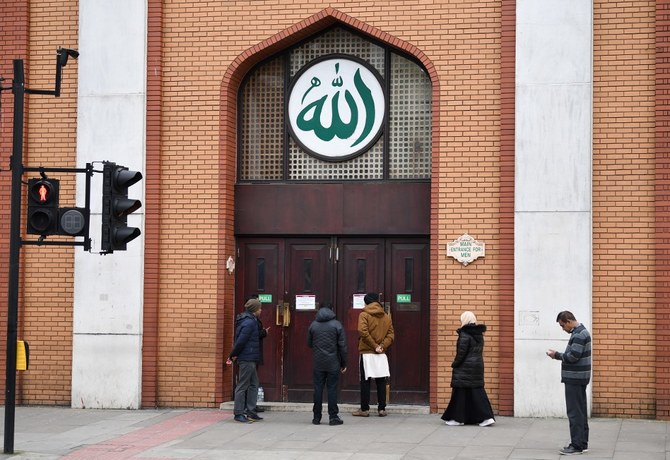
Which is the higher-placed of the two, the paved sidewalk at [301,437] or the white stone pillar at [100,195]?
the white stone pillar at [100,195]

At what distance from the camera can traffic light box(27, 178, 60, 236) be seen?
12298mm

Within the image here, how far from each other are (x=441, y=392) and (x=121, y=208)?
5.37 m

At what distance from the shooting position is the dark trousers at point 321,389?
14.4 metres

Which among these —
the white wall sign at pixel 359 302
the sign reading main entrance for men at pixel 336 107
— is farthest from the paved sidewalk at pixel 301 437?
the sign reading main entrance for men at pixel 336 107

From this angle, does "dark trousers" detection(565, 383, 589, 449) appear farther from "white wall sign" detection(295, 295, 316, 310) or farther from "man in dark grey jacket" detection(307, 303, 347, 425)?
"white wall sign" detection(295, 295, 316, 310)

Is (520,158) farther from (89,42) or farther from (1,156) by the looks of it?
(1,156)

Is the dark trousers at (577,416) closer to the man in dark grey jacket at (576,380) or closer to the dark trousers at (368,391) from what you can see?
the man in dark grey jacket at (576,380)

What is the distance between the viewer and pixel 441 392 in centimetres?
1522

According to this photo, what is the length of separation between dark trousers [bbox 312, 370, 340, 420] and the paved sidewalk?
0.25 m

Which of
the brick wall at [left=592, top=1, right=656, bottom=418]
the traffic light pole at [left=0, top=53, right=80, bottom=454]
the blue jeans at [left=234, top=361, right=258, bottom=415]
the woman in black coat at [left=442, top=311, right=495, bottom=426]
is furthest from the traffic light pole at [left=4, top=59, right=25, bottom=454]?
the brick wall at [left=592, top=1, right=656, bottom=418]

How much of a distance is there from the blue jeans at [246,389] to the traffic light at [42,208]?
11.8 feet

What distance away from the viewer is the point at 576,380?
39.7ft

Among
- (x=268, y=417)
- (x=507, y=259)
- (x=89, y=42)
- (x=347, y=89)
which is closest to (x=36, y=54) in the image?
(x=89, y=42)

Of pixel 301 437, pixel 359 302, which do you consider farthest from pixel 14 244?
pixel 359 302
